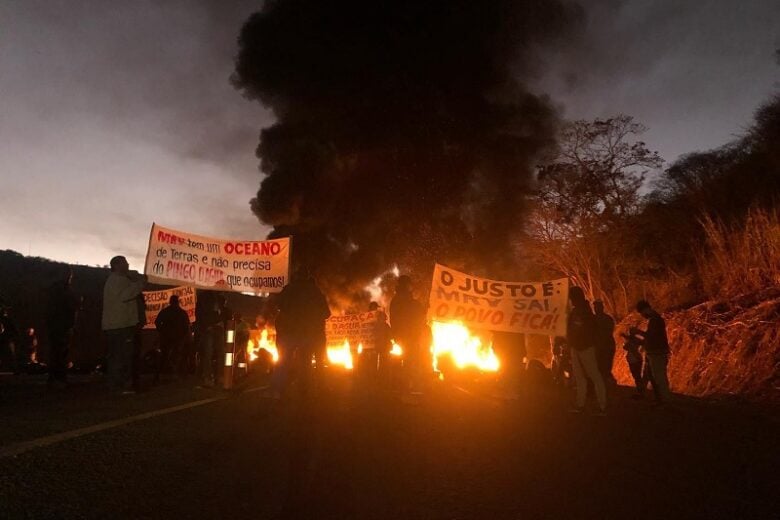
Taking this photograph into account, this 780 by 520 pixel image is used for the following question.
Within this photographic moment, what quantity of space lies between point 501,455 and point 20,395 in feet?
20.2

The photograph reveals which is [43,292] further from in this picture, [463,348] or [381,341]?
[463,348]

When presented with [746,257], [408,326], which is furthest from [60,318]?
[746,257]

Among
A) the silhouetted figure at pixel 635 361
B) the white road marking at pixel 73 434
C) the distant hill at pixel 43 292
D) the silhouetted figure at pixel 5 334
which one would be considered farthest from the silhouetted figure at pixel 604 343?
the distant hill at pixel 43 292

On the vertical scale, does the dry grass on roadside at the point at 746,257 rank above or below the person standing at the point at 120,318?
above

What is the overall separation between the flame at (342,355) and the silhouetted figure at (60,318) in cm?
1194

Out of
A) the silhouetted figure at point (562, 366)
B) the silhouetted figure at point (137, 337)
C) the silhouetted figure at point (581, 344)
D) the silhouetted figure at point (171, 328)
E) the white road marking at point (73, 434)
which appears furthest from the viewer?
the silhouetted figure at point (562, 366)

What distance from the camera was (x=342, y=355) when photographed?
2198 cm

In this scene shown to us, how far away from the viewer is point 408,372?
10.1 m

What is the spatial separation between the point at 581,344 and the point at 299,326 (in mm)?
3826

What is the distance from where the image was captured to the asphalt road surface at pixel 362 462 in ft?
10.9

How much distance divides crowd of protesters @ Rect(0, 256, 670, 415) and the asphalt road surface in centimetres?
85

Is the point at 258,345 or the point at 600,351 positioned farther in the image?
the point at 258,345

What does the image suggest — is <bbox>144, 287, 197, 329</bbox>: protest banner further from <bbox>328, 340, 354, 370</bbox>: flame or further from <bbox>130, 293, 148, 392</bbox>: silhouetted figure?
<bbox>130, 293, 148, 392</bbox>: silhouetted figure

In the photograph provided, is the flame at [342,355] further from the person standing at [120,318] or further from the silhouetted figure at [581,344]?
the silhouetted figure at [581,344]
